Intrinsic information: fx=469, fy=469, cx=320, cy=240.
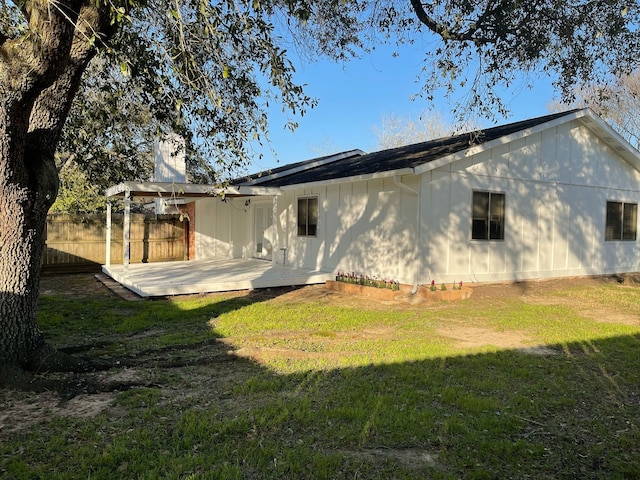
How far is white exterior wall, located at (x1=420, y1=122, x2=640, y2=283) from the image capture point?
10383 millimetres

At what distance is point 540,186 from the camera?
11969mm

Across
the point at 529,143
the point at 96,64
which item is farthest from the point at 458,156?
the point at 96,64

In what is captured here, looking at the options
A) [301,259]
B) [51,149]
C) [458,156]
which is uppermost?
[458,156]

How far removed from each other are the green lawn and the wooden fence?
772 cm

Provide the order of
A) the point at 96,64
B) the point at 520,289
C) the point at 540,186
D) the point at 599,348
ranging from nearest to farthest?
the point at 599,348
the point at 96,64
the point at 520,289
the point at 540,186

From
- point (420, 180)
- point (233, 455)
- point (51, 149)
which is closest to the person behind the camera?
point (233, 455)

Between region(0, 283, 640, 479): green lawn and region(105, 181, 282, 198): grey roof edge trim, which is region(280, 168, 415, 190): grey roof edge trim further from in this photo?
region(0, 283, 640, 479): green lawn

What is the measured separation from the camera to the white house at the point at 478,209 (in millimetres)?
10250

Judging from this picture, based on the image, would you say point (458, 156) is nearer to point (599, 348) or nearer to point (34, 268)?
point (599, 348)

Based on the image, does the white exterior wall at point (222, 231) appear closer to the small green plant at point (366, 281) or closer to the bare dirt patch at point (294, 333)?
the bare dirt patch at point (294, 333)

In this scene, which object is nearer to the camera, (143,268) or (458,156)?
(458,156)

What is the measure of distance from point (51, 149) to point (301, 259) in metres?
9.25

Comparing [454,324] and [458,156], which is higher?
[458,156]

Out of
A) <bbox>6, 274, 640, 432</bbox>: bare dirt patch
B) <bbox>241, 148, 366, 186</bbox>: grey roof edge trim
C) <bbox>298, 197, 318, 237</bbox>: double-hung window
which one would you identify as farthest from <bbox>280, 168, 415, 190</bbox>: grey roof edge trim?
<bbox>241, 148, 366, 186</bbox>: grey roof edge trim
